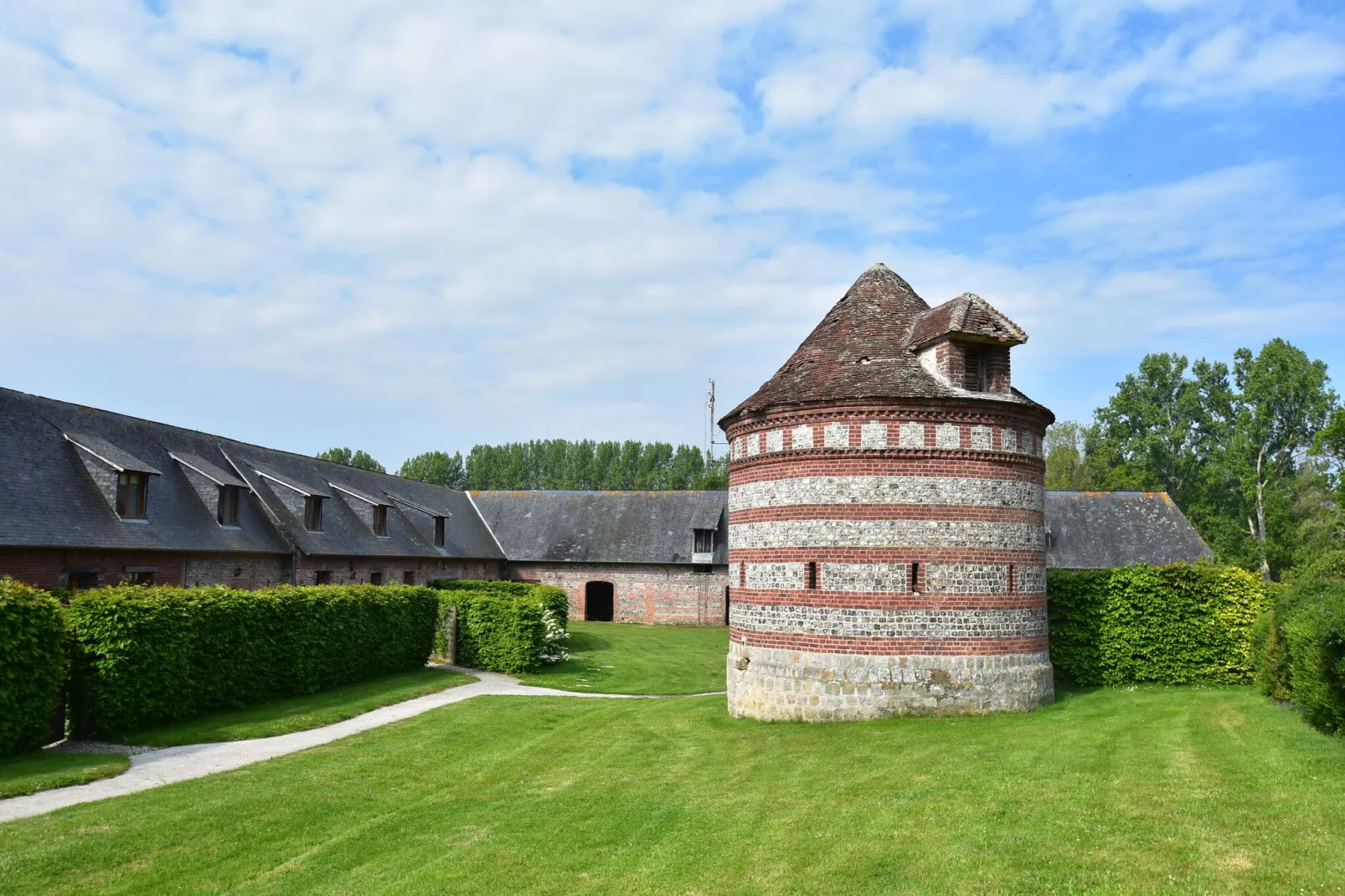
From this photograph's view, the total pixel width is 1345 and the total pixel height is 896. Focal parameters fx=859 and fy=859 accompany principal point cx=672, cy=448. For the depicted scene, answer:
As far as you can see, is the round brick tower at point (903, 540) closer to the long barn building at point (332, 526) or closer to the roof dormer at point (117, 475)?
the long barn building at point (332, 526)

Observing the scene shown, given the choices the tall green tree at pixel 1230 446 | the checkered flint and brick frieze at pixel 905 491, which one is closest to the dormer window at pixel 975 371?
the checkered flint and brick frieze at pixel 905 491

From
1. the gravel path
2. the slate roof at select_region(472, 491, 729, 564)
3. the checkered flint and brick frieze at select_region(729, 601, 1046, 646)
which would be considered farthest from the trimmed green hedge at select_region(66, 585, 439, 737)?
the slate roof at select_region(472, 491, 729, 564)

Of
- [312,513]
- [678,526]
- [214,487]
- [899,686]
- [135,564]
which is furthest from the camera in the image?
[678,526]

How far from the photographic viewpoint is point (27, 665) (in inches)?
498

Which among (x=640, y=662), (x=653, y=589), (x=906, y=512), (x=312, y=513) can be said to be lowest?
(x=640, y=662)

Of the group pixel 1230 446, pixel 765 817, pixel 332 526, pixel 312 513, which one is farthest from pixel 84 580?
pixel 1230 446

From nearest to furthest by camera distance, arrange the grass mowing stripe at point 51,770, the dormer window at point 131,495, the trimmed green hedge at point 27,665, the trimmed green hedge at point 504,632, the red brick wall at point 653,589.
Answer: the grass mowing stripe at point 51,770
the trimmed green hedge at point 27,665
the dormer window at point 131,495
the trimmed green hedge at point 504,632
the red brick wall at point 653,589

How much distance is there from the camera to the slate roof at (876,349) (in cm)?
1524

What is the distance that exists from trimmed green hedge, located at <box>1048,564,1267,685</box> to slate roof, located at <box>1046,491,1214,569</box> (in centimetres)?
1600

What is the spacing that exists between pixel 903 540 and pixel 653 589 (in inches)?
933

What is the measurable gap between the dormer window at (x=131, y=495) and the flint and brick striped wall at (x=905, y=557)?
15650 mm

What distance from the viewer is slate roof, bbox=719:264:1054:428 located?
50.0 ft

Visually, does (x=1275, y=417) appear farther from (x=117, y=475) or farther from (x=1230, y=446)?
(x=117, y=475)

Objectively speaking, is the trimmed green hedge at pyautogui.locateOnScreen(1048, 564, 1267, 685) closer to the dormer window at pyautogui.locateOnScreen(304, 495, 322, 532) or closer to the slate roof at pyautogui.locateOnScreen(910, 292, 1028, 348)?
the slate roof at pyautogui.locateOnScreen(910, 292, 1028, 348)
